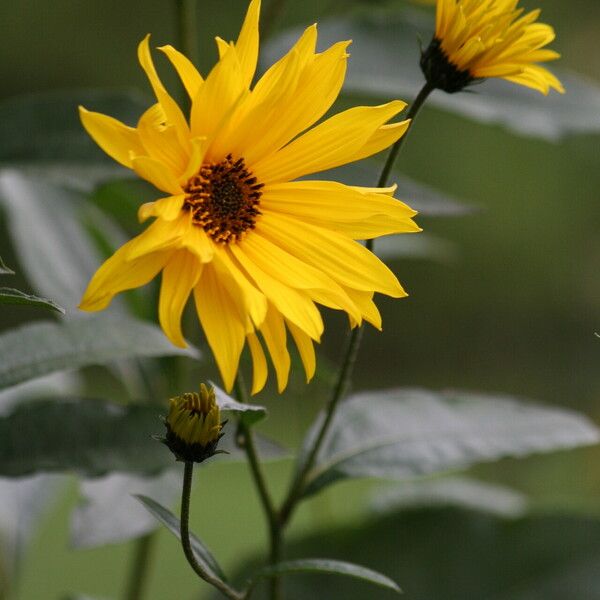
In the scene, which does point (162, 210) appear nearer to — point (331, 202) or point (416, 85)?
point (331, 202)


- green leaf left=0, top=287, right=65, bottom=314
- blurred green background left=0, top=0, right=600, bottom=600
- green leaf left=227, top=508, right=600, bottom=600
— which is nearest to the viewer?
green leaf left=0, top=287, right=65, bottom=314

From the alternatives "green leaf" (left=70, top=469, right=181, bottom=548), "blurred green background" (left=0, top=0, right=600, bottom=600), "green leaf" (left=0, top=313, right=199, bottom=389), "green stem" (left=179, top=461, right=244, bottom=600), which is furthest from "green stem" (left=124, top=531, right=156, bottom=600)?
"blurred green background" (left=0, top=0, right=600, bottom=600)

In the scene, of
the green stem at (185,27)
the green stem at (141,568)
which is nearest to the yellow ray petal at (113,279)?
the green stem at (185,27)

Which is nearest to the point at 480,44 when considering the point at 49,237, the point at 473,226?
the point at 49,237

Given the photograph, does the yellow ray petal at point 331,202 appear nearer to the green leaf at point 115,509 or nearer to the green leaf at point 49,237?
the green leaf at point 115,509

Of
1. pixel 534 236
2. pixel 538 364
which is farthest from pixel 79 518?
pixel 534 236

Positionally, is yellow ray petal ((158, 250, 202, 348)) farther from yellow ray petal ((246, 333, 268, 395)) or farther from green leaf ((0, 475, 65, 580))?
green leaf ((0, 475, 65, 580))
